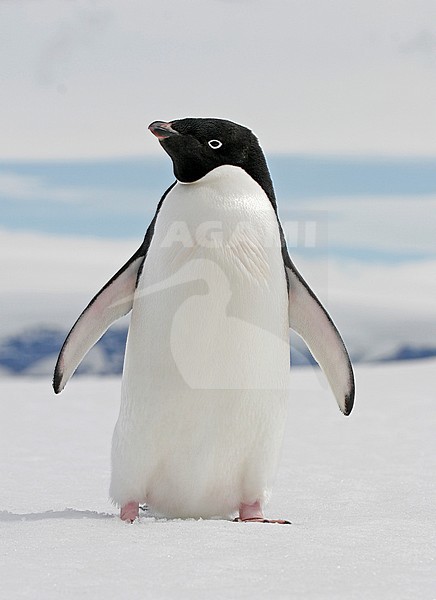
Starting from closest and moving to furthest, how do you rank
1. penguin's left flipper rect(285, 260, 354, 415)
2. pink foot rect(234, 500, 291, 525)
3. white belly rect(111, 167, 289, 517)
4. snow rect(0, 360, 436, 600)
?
snow rect(0, 360, 436, 600)
white belly rect(111, 167, 289, 517)
pink foot rect(234, 500, 291, 525)
penguin's left flipper rect(285, 260, 354, 415)

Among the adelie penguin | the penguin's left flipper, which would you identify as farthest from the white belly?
the penguin's left flipper

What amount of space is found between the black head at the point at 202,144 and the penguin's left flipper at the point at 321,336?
0.34m

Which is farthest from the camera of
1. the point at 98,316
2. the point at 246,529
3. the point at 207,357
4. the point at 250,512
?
the point at 98,316

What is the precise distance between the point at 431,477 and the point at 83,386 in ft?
11.3

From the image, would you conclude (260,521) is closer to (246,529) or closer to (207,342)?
(246,529)

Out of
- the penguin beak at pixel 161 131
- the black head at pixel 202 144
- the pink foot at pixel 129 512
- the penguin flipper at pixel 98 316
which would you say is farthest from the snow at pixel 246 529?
the penguin beak at pixel 161 131

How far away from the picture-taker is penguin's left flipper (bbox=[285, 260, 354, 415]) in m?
2.55

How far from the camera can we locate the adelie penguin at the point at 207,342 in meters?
2.32

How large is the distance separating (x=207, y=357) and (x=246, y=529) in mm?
425

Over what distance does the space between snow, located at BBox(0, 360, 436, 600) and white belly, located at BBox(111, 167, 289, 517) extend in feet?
0.51

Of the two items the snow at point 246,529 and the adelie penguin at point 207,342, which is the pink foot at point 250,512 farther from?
the snow at point 246,529

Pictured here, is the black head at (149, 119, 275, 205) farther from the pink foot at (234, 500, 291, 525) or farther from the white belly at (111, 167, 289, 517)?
the pink foot at (234, 500, 291, 525)

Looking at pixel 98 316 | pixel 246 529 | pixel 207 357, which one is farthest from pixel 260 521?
pixel 98 316

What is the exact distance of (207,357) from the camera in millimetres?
2307
